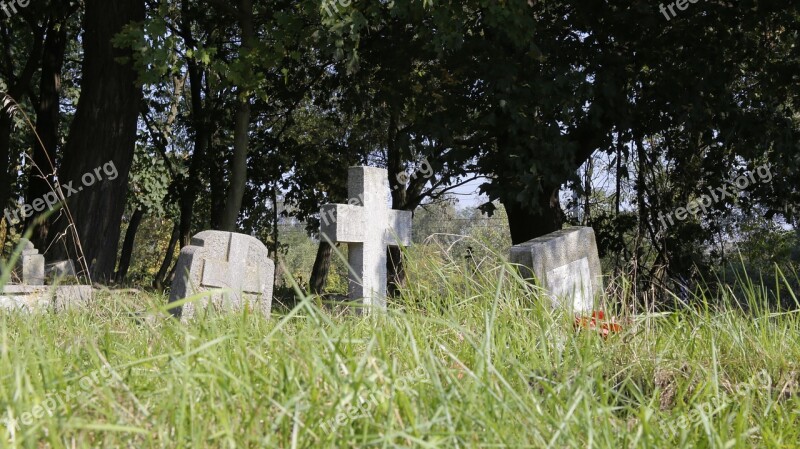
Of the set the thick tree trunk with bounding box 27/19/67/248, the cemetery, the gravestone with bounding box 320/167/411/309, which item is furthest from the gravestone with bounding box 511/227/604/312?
the thick tree trunk with bounding box 27/19/67/248

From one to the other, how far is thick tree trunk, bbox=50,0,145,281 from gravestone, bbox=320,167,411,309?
4.38 meters

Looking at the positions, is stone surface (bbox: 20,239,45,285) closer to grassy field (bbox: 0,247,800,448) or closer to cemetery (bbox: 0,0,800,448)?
cemetery (bbox: 0,0,800,448)

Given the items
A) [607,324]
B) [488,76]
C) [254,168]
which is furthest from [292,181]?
[607,324]

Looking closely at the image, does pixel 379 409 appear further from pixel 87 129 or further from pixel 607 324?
pixel 87 129

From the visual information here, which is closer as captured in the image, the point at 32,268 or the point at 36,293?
the point at 36,293

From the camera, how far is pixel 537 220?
10.7 meters

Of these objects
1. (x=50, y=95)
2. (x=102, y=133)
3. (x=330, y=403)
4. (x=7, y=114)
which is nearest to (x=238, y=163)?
(x=102, y=133)

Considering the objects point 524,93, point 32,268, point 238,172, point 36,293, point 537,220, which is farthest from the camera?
point 238,172

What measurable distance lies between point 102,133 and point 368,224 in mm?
4787

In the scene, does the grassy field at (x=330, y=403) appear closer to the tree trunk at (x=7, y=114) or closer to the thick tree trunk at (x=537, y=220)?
the thick tree trunk at (x=537, y=220)

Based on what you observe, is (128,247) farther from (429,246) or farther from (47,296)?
(429,246)

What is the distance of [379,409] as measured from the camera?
1975 millimetres

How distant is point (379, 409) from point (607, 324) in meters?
1.70

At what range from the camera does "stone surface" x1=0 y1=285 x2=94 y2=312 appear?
5.96 m
